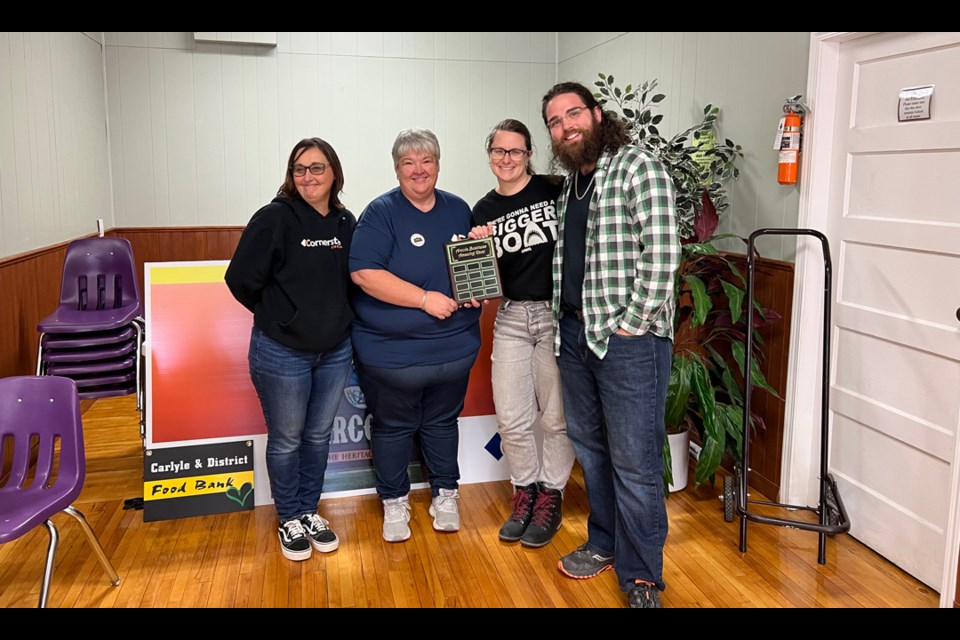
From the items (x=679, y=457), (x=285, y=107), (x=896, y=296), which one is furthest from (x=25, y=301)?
(x=896, y=296)

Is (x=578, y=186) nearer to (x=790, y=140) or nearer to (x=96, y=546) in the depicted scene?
(x=790, y=140)

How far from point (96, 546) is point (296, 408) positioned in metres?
0.75

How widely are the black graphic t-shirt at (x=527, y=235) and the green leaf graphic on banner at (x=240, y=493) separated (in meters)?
1.39

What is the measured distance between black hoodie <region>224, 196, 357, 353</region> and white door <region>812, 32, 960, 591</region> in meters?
1.93

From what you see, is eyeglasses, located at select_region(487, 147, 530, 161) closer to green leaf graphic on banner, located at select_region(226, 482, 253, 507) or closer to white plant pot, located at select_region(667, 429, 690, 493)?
white plant pot, located at select_region(667, 429, 690, 493)

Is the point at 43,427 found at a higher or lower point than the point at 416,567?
higher

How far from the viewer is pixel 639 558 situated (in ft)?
7.64

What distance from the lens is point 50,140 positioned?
4.27 metres

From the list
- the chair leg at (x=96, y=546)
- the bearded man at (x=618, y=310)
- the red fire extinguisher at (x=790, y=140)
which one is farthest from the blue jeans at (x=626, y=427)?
the chair leg at (x=96, y=546)

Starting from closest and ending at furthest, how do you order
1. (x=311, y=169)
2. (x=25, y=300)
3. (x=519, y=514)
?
(x=311, y=169) < (x=519, y=514) < (x=25, y=300)

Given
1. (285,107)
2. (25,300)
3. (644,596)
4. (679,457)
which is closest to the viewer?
(644,596)
